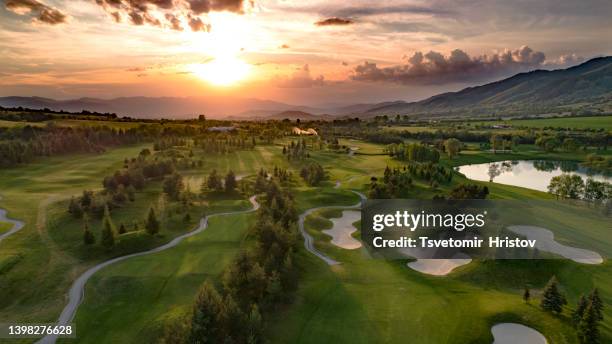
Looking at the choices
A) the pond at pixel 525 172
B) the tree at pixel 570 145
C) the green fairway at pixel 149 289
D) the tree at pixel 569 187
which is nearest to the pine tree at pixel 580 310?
the green fairway at pixel 149 289

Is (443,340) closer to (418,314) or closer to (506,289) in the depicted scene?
(418,314)

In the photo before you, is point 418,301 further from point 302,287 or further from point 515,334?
point 302,287

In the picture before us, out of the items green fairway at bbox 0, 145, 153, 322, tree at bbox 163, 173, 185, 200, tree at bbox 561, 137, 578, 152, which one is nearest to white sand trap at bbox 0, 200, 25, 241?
green fairway at bbox 0, 145, 153, 322

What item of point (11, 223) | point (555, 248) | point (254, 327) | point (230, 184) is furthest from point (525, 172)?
point (11, 223)

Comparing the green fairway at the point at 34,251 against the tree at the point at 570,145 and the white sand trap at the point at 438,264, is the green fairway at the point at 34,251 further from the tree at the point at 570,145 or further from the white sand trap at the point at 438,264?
the tree at the point at 570,145

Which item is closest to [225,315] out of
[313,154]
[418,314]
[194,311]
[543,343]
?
[194,311]
